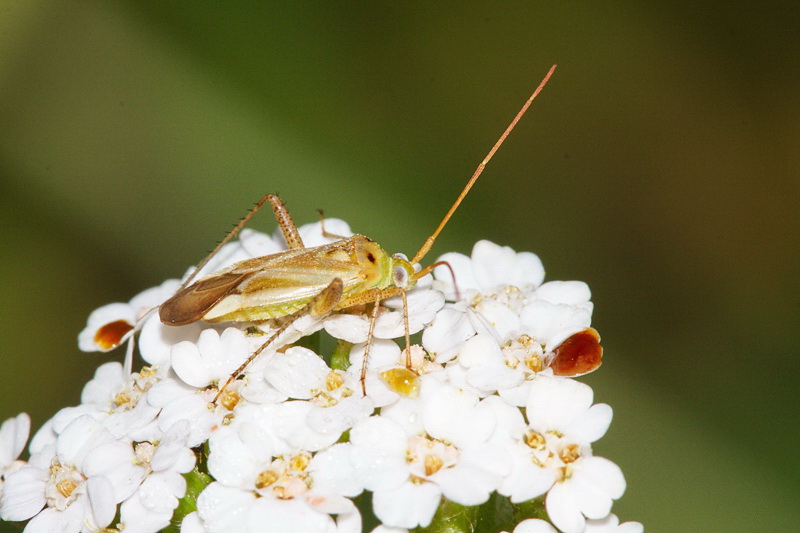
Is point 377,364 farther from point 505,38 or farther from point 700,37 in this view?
point 700,37

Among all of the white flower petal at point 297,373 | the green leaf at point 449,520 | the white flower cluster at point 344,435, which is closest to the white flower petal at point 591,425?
the white flower cluster at point 344,435

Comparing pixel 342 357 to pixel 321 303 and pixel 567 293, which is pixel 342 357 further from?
pixel 567 293

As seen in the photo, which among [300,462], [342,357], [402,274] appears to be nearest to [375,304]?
[342,357]

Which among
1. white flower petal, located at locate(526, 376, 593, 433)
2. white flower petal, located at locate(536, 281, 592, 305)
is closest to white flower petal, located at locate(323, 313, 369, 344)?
white flower petal, located at locate(526, 376, 593, 433)

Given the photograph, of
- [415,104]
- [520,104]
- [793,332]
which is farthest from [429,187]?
[793,332]

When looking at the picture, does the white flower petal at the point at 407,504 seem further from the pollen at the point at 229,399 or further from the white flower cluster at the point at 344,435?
the pollen at the point at 229,399

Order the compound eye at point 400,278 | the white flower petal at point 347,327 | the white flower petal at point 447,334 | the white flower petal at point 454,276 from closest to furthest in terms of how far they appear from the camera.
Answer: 1. the white flower petal at point 447,334
2. the white flower petal at point 347,327
3. the compound eye at point 400,278
4. the white flower petal at point 454,276
